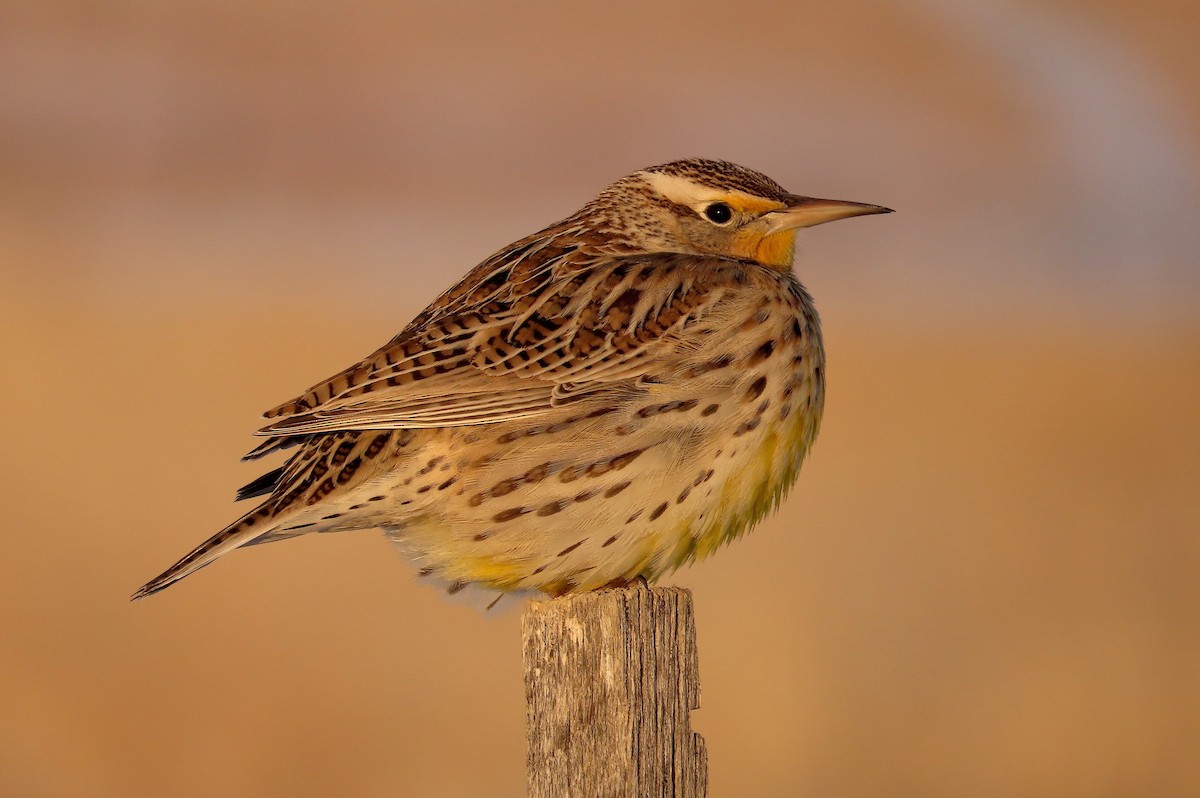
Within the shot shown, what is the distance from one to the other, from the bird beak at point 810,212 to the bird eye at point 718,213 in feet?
0.28

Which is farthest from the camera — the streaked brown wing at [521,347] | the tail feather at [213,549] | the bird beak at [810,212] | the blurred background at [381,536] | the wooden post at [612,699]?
the blurred background at [381,536]

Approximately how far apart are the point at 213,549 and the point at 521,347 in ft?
2.40

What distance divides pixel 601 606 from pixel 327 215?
1078 centimetres

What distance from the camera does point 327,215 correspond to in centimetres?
1339

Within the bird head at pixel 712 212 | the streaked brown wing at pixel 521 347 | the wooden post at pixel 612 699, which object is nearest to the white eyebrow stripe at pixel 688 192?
the bird head at pixel 712 212

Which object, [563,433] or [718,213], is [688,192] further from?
[563,433]

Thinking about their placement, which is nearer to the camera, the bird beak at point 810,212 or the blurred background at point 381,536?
the bird beak at point 810,212

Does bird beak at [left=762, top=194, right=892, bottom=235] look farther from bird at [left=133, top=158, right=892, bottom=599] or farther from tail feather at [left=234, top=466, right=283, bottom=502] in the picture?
tail feather at [left=234, top=466, right=283, bottom=502]

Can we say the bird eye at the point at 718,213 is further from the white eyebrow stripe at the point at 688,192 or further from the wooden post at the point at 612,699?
the wooden post at the point at 612,699

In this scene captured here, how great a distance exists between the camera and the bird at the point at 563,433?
3.25 metres

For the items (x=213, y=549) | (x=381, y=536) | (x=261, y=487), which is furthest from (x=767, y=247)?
(x=381, y=536)

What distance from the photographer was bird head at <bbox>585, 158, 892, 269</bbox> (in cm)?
370

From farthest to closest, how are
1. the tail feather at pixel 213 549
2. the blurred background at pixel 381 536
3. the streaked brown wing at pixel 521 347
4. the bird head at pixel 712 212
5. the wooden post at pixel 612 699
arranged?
1. the blurred background at pixel 381 536
2. the bird head at pixel 712 212
3. the streaked brown wing at pixel 521 347
4. the tail feather at pixel 213 549
5. the wooden post at pixel 612 699

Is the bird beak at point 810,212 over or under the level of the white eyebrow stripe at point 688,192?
under
